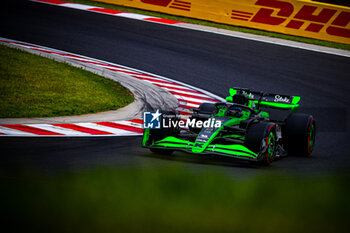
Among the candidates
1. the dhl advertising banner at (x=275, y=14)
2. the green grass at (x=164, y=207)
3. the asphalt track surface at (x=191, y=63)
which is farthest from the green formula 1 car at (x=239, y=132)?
the dhl advertising banner at (x=275, y=14)

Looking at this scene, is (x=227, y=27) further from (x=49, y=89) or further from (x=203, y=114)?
(x=203, y=114)

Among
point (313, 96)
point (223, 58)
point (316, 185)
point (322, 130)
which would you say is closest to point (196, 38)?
point (223, 58)

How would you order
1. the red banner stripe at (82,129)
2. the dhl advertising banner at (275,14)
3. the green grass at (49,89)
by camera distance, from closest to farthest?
the red banner stripe at (82,129) < the green grass at (49,89) < the dhl advertising banner at (275,14)

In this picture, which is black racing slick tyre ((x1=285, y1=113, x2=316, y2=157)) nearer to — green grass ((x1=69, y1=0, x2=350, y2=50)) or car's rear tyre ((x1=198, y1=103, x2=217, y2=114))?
car's rear tyre ((x1=198, y1=103, x2=217, y2=114))

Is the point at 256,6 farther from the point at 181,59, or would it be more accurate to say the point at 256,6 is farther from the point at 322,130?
the point at 322,130

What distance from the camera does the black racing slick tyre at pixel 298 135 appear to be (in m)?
8.98

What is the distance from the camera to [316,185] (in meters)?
3.72

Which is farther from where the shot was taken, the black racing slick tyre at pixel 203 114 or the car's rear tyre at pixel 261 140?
the black racing slick tyre at pixel 203 114

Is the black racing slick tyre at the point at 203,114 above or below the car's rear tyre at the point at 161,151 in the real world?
above

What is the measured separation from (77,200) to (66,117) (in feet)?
24.9

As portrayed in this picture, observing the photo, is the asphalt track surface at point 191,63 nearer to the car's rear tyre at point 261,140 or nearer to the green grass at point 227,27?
the car's rear tyre at point 261,140

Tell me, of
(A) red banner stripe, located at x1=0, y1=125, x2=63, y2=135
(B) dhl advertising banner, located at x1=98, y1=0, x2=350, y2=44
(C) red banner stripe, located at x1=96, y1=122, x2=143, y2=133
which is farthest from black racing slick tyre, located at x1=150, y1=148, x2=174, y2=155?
(B) dhl advertising banner, located at x1=98, y1=0, x2=350, y2=44

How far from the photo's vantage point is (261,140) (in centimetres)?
777

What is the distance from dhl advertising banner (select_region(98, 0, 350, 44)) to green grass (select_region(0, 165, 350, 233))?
1755 centimetres
